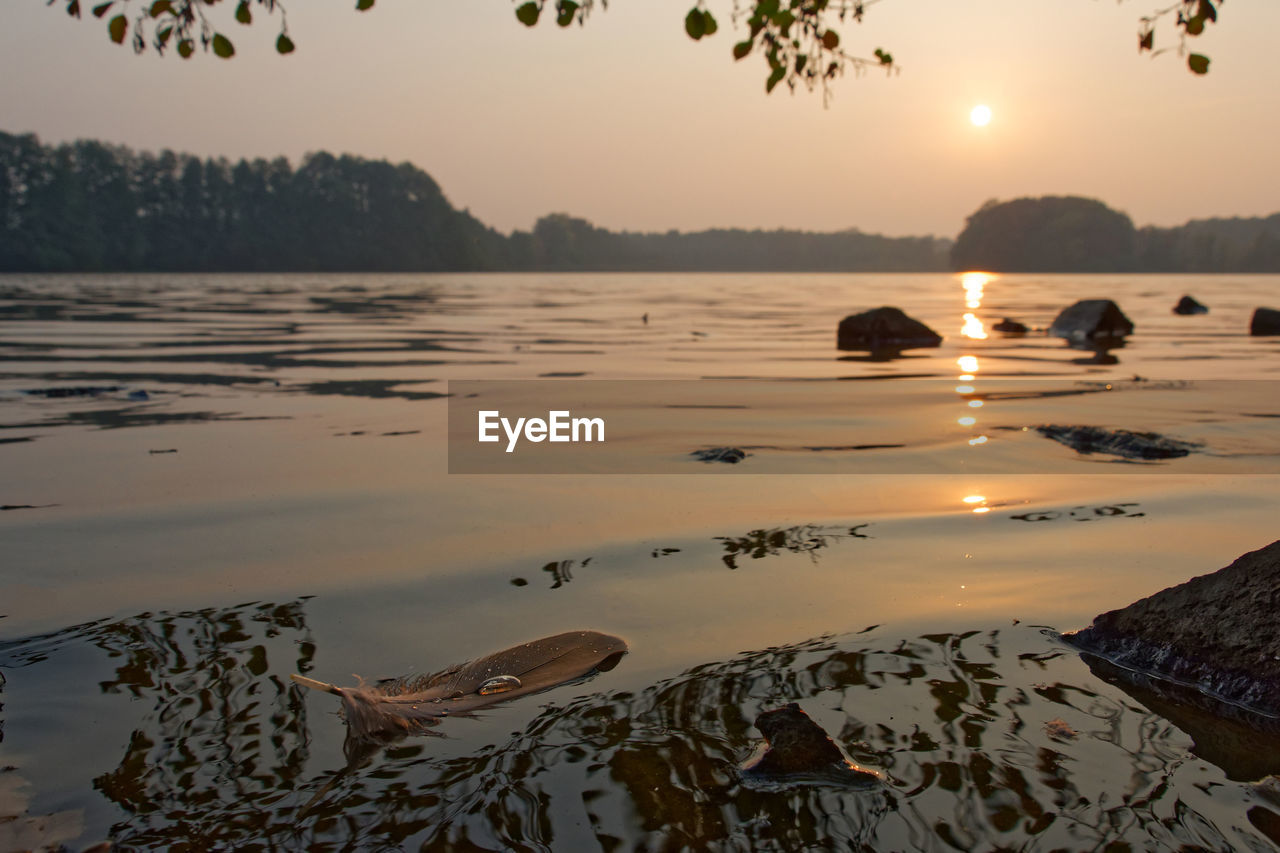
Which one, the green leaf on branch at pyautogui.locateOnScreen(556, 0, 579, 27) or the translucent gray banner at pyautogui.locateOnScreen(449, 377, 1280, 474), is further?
the translucent gray banner at pyautogui.locateOnScreen(449, 377, 1280, 474)

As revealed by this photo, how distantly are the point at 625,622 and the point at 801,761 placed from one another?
3.29 ft

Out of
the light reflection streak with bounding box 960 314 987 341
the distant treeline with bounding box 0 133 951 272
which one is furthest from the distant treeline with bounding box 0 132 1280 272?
the light reflection streak with bounding box 960 314 987 341

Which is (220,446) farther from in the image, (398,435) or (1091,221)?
(1091,221)

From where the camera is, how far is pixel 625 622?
299 centimetres

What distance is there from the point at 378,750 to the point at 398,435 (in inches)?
176

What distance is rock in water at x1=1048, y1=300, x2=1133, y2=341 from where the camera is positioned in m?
15.8

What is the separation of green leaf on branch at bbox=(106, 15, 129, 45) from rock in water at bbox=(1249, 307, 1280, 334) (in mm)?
18873

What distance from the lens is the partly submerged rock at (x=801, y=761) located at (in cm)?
204

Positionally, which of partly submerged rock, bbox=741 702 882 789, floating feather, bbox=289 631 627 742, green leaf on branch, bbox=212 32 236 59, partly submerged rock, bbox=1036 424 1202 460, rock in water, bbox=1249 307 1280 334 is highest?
green leaf on branch, bbox=212 32 236 59

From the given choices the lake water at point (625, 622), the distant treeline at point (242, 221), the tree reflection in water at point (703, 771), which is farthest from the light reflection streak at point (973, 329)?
the distant treeline at point (242, 221)

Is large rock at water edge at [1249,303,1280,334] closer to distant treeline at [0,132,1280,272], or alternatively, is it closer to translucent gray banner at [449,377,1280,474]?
translucent gray banner at [449,377,1280,474]

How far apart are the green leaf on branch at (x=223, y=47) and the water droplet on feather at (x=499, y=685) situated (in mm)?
2890

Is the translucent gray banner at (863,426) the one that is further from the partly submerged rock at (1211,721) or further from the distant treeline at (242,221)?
the distant treeline at (242,221)

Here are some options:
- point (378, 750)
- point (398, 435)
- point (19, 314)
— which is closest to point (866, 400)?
point (398, 435)
